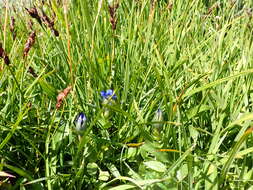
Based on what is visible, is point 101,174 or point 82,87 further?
point 82,87

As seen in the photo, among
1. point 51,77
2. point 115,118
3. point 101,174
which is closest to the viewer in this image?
point 101,174

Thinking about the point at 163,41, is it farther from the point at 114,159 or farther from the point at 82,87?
the point at 114,159

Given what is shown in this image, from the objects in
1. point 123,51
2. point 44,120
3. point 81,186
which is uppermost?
point 123,51

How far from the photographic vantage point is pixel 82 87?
849 millimetres

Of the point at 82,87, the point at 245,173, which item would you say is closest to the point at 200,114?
the point at 245,173

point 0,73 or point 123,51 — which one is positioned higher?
point 123,51

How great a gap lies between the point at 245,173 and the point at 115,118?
1.13 ft

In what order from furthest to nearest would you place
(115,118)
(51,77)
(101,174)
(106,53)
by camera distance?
(106,53)
(51,77)
(115,118)
(101,174)

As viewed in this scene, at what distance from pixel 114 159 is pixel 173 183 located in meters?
0.18

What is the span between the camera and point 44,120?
0.79m

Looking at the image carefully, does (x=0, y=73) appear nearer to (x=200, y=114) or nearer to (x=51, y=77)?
(x=51, y=77)

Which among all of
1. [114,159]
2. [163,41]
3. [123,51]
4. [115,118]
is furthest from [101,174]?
[163,41]

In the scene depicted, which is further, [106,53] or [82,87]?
[106,53]

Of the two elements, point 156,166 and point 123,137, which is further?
point 123,137
